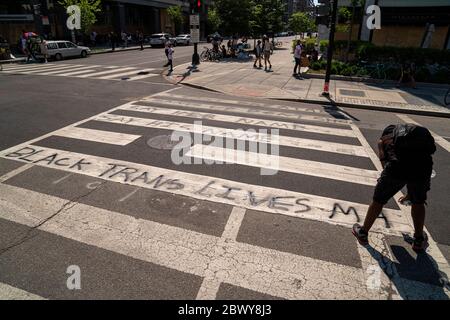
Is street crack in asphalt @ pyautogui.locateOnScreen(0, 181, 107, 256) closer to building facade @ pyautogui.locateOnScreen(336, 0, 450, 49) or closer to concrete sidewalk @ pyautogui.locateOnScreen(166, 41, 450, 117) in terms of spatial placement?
concrete sidewalk @ pyautogui.locateOnScreen(166, 41, 450, 117)

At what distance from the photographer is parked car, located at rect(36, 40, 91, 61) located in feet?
82.3

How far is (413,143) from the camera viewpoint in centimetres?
377

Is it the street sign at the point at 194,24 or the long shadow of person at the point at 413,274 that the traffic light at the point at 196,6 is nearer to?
the street sign at the point at 194,24

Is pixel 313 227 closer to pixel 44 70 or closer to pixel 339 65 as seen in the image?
pixel 339 65

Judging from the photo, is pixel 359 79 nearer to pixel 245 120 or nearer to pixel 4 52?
pixel 245 120

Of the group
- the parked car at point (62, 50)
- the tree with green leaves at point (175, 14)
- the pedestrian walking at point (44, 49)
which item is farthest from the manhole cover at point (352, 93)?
the tree with green leaves at point (175, 14)

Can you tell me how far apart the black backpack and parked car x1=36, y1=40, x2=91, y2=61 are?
27.6 meters

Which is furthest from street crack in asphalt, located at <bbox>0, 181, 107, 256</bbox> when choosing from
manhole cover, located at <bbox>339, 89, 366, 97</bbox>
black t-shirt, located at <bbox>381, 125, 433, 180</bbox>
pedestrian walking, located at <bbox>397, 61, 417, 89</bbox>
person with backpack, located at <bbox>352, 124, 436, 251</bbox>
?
pedestrian walking, located at <bbox>397, 61, 417, 89</bbox>

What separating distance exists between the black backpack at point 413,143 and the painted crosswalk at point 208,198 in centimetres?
129

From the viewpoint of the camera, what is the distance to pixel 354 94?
14.3 metres

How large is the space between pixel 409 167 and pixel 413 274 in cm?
127

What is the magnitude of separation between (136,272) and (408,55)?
19.3 m
